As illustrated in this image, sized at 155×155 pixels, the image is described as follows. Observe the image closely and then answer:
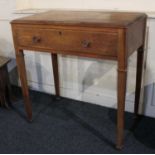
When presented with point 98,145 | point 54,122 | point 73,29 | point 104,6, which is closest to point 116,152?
point 98,145

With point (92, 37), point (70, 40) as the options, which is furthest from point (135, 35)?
point (70, 40)

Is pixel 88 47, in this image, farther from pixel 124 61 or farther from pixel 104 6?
pixel 104 6

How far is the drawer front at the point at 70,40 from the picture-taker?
130 cm

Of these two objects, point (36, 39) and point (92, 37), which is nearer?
point (92, 37)

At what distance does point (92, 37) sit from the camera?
1.33m

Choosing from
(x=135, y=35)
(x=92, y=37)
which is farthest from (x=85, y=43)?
(x=135, y=35)

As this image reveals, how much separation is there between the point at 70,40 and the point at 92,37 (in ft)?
0.46

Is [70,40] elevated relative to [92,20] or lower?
lower

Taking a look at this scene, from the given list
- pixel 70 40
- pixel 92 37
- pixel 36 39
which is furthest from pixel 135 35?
pixel 36 39

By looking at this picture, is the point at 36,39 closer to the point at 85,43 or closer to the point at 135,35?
the point at 85,43

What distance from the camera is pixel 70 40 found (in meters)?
1.40

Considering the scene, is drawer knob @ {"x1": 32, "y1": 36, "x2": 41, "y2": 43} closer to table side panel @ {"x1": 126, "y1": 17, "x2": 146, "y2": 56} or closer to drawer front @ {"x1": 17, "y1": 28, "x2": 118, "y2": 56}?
drawer front @ {"x1": 17, "y1": 28, "x2": 118, "y2": 56}

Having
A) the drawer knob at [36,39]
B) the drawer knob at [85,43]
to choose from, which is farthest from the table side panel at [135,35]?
the drawer knob at [36,39]

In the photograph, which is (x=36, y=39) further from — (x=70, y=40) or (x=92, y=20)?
(x=92, y=20)
